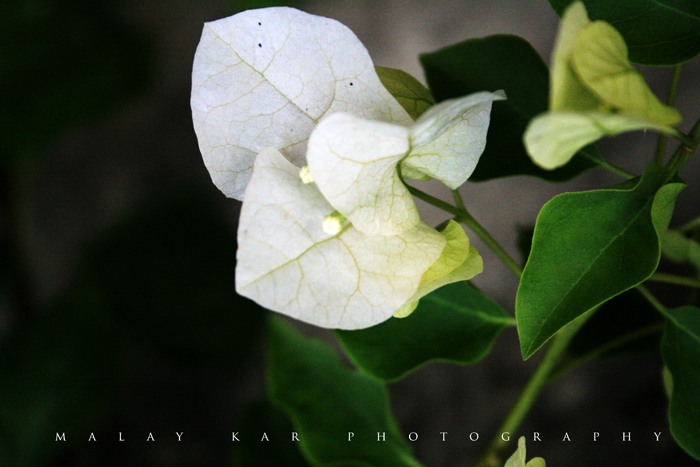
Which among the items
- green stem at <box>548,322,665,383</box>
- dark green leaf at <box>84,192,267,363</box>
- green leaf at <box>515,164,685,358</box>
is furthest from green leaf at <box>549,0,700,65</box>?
dark green leaf at <box>84,192,267,363</box>

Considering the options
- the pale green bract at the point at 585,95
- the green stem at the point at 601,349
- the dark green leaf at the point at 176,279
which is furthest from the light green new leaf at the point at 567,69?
the dark green leaf at the point at 176,279

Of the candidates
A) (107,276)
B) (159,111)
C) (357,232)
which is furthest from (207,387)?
(357,232)

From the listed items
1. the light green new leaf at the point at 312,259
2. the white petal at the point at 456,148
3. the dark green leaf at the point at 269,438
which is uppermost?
the white petal at the point at 456,148

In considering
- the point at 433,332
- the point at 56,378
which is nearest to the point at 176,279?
the point at 56,378

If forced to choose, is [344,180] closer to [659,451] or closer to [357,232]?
[357,232]

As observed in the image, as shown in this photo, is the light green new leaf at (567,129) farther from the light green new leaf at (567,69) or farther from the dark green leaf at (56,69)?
the dark green leaf at (56,69)

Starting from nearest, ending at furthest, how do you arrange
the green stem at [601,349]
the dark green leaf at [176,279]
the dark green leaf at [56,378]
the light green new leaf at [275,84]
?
the light green new leaf at [275,84]
the green stem at [601,349]
the dark green leaf at [56,378]
the dark green leaf at [176,279]
